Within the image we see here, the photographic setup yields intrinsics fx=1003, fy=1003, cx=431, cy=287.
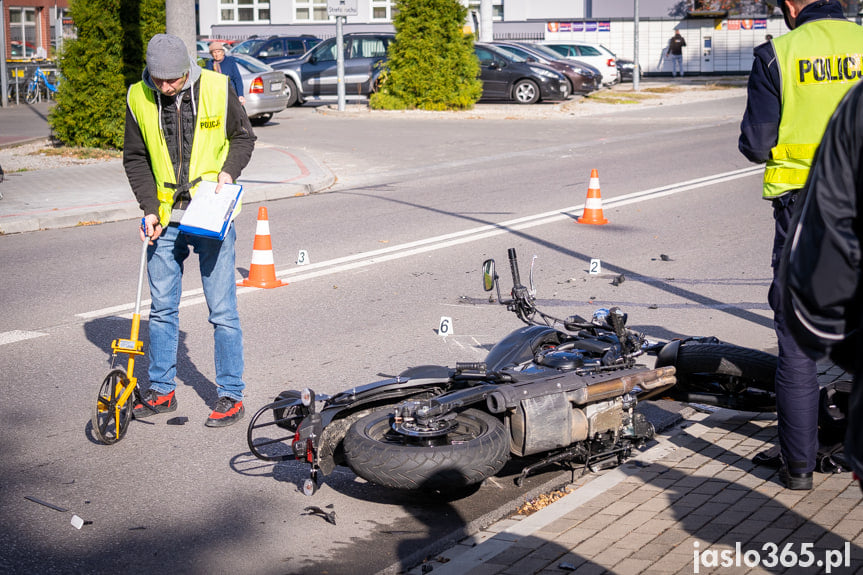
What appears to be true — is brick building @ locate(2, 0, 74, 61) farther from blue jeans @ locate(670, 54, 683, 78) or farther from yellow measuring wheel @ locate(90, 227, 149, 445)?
yellow measuring wheel @ locate(90, 227, 149, 445)

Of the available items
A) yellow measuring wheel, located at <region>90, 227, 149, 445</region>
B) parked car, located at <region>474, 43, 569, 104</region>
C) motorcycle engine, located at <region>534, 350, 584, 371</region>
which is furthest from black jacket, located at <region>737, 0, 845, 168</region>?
parked car, located at <region>474, 43, 569, 104</region>

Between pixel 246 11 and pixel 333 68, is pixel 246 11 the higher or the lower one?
the higher one

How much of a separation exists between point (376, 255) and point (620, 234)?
114 inches

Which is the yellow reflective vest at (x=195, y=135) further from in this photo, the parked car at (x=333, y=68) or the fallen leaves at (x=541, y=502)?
the parked car at (x=333, y=68)

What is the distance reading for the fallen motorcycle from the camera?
4.16 m

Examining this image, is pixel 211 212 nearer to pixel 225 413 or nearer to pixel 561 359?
pixel 225 413

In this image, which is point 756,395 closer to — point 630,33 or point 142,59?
point 142,59

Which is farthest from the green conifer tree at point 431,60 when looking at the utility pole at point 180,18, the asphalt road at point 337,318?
the utility pole at point 180,18

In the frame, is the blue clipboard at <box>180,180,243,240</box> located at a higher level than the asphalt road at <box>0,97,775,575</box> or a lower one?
higher

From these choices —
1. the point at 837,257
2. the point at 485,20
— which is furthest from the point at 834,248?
the point at 485,20

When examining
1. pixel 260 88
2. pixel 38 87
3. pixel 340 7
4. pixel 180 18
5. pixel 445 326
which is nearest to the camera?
pixel 445 326

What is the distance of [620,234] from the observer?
1119 centimetres

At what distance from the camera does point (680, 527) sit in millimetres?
4113

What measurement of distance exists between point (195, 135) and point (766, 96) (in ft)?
9.80
